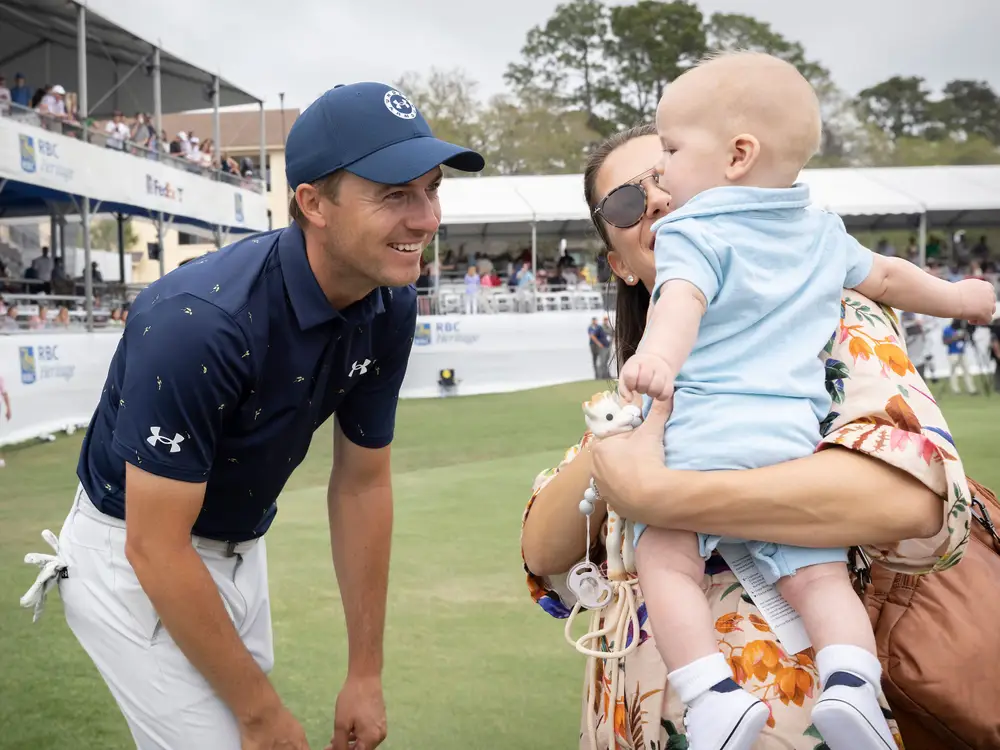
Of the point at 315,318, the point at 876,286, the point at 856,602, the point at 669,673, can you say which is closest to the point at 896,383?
the point at 876,286

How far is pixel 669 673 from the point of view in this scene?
169 cm

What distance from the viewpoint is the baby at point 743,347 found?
1586 mm

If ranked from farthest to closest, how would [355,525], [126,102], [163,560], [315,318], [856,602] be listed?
1. [126,102]
2. [355,525]
3. [315,318]
4. [163,560]
5. [856,602]

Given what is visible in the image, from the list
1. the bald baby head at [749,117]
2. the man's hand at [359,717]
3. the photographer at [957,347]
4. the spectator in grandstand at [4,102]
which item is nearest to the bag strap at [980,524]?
the bald baby head at [749,117]

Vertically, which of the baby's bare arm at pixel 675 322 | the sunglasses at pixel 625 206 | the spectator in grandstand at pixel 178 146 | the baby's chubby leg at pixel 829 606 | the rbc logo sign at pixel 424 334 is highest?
the spectator in grandstand at pixel 178 146

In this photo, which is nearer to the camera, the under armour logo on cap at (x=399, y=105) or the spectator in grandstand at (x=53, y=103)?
the under armour logo on cap at (x=399, y=105)

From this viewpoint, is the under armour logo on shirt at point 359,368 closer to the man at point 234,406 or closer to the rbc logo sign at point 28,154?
the man at point 234,406

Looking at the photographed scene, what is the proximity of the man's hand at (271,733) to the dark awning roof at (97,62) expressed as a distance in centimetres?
1988

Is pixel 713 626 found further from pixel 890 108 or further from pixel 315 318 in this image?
pixel 890 108

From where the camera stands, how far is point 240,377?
2.18 meters

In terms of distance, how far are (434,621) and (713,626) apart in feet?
11.5

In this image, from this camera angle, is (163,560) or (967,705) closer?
(967,705)

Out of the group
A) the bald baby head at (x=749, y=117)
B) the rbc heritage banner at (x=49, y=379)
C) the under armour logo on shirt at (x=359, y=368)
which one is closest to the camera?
the bald baby head at (x=749, y=117)

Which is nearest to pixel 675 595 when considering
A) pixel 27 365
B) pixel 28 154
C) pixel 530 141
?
pixel 27 365
